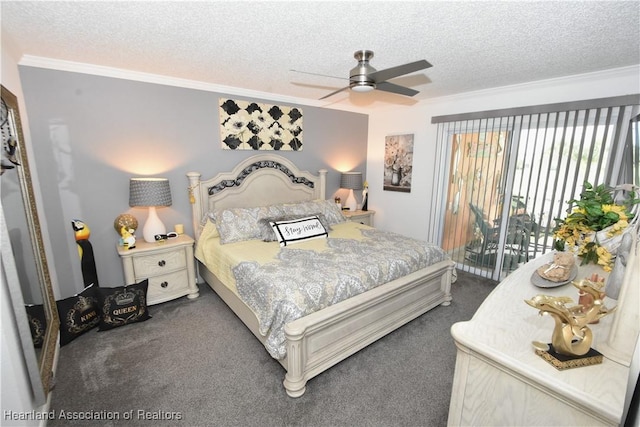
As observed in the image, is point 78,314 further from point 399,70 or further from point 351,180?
point 351,180

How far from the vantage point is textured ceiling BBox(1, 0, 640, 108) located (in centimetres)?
164

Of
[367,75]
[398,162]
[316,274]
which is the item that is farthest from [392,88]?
[398,162]

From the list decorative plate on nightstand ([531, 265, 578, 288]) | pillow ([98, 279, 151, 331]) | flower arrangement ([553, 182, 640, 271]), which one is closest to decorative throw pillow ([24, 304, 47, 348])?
pillow ([98, 279, 151, 331])

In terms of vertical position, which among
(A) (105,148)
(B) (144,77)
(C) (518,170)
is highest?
(B) (144,77)

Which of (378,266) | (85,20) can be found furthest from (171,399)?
(85,20)

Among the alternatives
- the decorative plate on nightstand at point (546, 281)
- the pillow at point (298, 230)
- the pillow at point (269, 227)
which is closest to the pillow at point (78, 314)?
the pillow at point (269, 227)

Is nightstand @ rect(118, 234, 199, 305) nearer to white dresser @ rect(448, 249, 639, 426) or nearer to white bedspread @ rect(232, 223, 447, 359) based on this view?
white bedspread @ rect(232, 223, 447, 359)

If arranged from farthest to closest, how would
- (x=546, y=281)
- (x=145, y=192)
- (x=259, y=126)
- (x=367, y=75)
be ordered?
1. (x=259, y=126)
2. (x=145, y=192)
3. (x=367, y=75)
4. (x=546, y=281)

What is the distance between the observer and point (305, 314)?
1.92 m

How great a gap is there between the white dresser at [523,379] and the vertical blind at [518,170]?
1944 mm

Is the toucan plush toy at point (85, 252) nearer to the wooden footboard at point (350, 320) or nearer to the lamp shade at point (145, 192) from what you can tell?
the lamp shade at point (145, 192)

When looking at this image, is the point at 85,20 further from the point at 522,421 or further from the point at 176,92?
the point at 522,421

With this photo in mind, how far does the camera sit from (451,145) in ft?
13.0

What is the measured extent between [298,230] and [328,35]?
183cm
